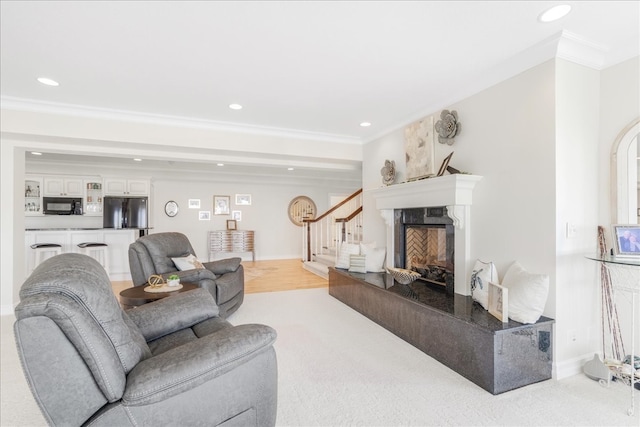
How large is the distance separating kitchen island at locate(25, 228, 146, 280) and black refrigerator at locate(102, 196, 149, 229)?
78cm

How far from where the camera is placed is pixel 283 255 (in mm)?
9312

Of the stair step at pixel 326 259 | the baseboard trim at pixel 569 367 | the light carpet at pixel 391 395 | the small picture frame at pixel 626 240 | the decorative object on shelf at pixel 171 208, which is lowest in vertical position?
the light carpet at pixel 391 395

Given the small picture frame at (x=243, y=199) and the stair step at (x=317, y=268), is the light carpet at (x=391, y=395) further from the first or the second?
the small picture frame at (x=243, y=199)

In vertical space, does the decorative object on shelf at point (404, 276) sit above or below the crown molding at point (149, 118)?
below

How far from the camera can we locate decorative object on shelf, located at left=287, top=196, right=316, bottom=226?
941cm

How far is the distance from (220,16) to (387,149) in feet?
9.91

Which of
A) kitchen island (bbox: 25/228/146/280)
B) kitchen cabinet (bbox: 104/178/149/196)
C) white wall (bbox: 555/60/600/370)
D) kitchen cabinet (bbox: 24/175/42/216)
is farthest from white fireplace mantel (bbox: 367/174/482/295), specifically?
kitchen cabinet (bbox: 24/175/42/216)

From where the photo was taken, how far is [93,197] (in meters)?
7.35

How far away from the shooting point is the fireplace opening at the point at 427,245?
3355 millimetres

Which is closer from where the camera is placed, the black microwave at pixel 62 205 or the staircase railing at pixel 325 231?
the staircase railing at pixel 325 231

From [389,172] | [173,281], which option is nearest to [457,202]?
[389,172]

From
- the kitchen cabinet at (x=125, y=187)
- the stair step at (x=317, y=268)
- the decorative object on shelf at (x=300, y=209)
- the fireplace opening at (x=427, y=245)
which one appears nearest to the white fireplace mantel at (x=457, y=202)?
the fireplace opening at (x=427, y=245)

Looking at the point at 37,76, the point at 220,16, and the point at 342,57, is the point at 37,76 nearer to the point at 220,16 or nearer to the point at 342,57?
the point at 220,16

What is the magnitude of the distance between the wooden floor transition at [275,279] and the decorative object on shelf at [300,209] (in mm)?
1778
